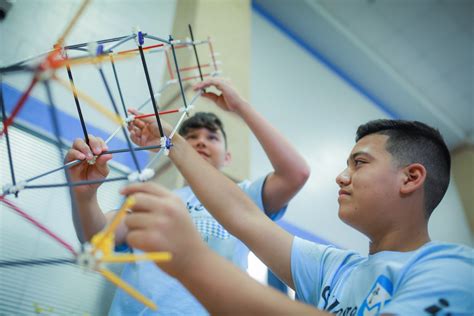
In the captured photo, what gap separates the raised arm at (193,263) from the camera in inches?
14.9

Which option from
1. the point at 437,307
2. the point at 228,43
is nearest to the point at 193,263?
the point at 437,307

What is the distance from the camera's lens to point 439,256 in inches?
20.0

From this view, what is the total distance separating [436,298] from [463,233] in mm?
3009

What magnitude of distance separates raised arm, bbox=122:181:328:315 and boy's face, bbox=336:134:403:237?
329 millimetres

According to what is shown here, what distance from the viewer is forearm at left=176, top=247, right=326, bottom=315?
0.38m

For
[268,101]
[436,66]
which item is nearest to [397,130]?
[268,101]

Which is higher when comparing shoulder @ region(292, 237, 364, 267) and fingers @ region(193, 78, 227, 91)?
fingers @ region(193, 78, 227, 91)

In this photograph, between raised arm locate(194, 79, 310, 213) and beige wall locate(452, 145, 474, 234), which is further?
beige wall locate(452, 145, 474, 234)

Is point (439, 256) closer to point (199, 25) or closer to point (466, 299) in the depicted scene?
point (466, 299)

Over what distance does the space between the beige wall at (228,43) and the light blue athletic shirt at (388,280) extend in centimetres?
79

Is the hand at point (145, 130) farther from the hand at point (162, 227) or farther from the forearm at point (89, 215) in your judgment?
the hand at point (162, 227)

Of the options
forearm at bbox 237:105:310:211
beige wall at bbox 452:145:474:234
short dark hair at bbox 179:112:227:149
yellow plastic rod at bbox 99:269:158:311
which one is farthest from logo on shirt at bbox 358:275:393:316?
beige wall at bbox 452:145:474:234

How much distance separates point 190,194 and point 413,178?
1.98ft

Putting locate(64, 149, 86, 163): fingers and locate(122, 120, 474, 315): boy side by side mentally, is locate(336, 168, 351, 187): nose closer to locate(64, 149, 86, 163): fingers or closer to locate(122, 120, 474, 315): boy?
locate(122, 120, 474, 315): boy
